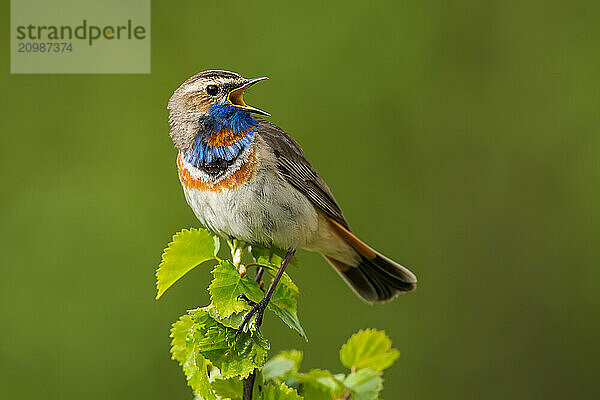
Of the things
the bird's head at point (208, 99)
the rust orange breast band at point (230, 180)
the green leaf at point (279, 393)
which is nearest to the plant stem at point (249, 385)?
the green leaf at point (279, 393)

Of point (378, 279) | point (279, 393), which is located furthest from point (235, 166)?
point (279, 393)

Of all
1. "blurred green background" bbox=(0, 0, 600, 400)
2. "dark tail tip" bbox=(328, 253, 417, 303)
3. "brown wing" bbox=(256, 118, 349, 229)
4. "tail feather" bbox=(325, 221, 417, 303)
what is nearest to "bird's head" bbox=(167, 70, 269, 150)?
"brown wing" bbox=(256, 118, 349, 229)

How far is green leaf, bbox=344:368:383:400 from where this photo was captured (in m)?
1.73

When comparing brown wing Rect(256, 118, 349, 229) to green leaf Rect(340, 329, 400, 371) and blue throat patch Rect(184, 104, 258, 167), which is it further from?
green leaf Rect(340, 329, 400, 371)

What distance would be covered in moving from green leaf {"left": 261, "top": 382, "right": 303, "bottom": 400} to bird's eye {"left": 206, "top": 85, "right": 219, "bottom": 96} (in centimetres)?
86

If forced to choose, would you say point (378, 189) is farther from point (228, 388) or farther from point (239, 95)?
point (228, 388)

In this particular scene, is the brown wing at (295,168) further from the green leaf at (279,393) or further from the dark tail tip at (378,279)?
the green leaf at (279,393)

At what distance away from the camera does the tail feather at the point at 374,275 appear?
2.36m

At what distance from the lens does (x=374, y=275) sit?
2416 mm

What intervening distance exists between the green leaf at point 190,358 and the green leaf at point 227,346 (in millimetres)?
31
